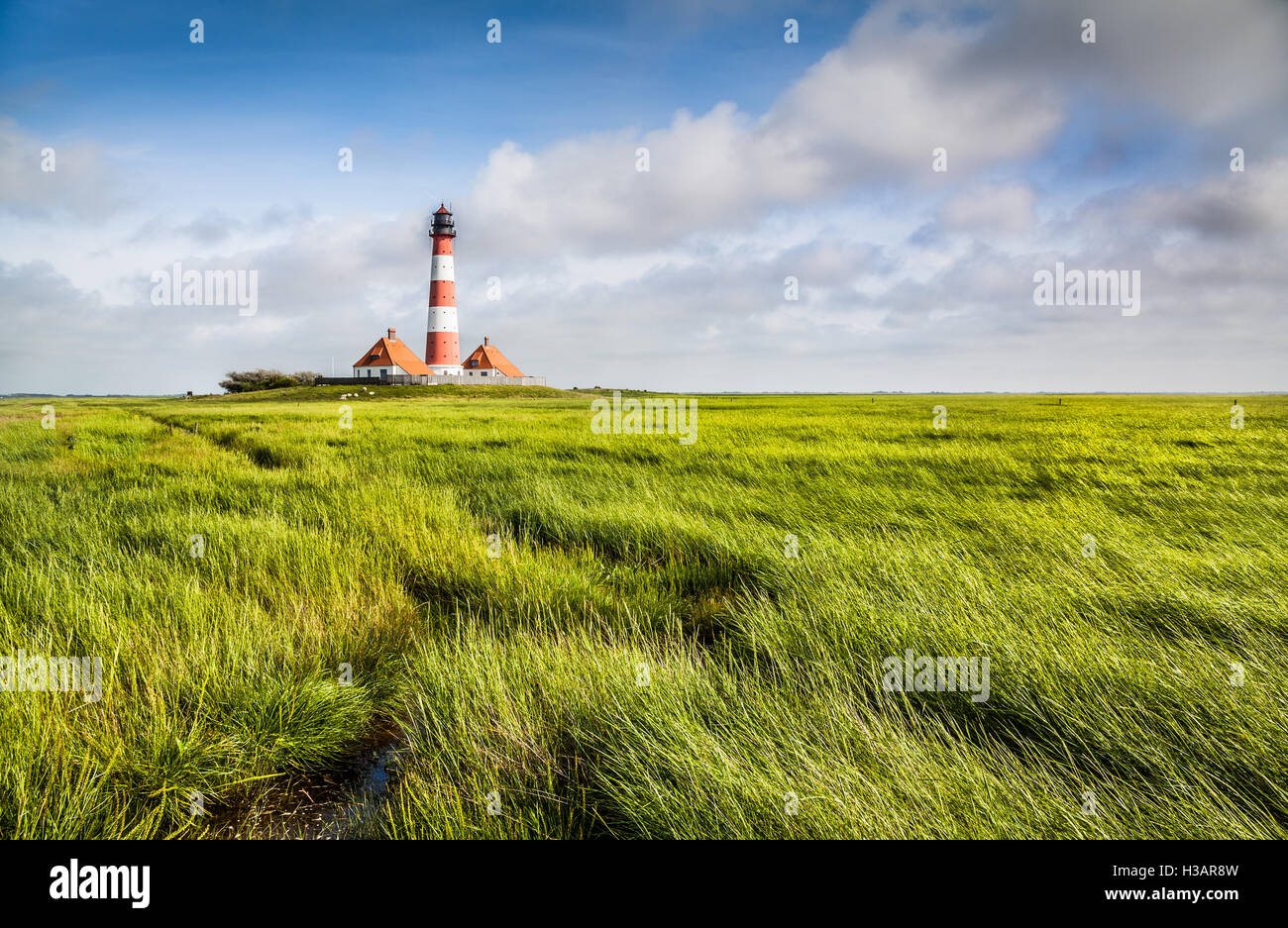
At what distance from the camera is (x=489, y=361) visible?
74188 millimetres

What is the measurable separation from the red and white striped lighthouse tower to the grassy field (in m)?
56.9

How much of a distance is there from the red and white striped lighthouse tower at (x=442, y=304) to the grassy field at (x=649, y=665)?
187 feet

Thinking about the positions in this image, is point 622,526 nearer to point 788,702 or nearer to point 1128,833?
point 788,702

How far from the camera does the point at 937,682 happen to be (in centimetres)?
267

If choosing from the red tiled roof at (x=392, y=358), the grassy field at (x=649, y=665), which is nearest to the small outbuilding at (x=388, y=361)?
the red tiled roof at (x=392, y=358)

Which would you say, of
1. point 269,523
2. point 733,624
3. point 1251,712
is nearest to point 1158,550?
point 1251,712

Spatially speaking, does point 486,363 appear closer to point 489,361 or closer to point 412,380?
point 489,361

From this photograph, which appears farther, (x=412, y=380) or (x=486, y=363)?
(x=486, y=363)

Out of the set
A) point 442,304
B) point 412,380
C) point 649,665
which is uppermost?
point 442,304

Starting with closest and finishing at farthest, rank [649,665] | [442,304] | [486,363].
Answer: [649,665] → [442,304] → [486,363]

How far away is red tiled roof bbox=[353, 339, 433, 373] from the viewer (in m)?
65.0

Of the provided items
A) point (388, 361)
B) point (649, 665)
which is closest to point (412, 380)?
point (388, 361)

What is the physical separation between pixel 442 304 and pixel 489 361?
1512 centimetres

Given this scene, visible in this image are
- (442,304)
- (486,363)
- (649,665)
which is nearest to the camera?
(649,665)
